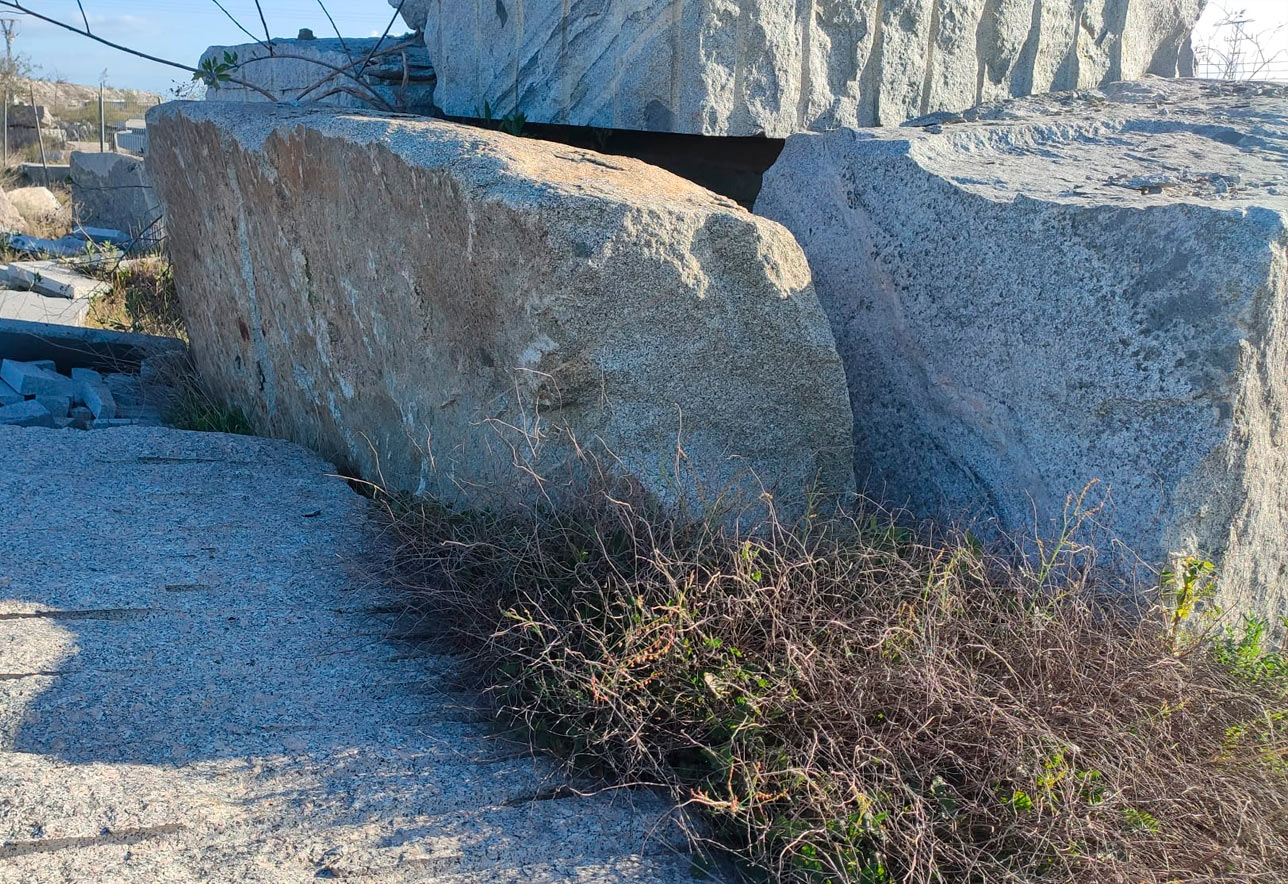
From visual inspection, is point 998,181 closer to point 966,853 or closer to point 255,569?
point 966,853

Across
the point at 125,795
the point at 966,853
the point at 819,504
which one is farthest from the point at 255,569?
the point at 966,853

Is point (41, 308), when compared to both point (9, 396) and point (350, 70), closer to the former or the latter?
point (9, 396)

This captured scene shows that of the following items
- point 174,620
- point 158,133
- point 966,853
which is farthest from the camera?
point 158,133

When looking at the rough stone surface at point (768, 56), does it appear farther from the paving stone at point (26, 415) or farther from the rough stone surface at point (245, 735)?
the paving stone at point (26, 415)

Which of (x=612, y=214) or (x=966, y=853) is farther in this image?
(x=612, y=214)

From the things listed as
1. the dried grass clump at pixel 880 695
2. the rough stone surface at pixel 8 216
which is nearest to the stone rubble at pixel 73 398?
the dried grass clump at pixel 880 695

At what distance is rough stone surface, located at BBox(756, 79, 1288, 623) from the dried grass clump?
24cm

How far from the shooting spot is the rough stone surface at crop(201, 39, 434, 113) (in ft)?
15.3

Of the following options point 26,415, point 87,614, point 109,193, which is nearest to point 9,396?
point 26,415

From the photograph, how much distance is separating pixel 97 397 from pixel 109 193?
26.1 ft

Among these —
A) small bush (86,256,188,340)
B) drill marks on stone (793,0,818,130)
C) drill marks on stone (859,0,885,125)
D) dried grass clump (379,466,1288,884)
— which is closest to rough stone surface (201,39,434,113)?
small bush (86,256,188,340)

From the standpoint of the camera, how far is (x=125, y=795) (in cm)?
179

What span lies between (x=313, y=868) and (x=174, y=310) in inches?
209

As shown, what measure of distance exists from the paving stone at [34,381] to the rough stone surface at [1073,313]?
11.0 ft
